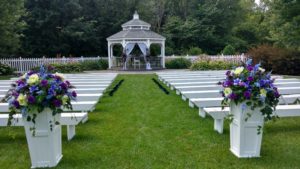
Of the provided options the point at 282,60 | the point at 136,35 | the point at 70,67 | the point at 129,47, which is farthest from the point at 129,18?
the point at 282,60

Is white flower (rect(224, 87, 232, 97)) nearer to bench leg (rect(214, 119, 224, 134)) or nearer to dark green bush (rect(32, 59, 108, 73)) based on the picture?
bench leg (rect(214, 119, 224, 134))

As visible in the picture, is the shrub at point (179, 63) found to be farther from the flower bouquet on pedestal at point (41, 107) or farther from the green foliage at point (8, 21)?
the flower bouquet on pedestal at point (41, 107)

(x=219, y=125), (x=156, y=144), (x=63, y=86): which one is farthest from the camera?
(x=219, y=125)

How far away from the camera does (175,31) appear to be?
1352 inches

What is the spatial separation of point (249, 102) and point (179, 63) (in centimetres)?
2092

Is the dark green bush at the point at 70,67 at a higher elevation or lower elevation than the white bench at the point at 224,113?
higher

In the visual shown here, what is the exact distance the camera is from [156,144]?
16.0 ft

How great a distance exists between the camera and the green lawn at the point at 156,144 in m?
4.08

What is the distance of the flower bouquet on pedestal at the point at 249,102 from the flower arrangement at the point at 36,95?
2.23 m

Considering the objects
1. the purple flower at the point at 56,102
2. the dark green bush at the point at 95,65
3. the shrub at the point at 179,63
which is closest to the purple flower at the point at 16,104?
the purple flower at the point at 56,102

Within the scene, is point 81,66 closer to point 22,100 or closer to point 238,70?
point 22,100

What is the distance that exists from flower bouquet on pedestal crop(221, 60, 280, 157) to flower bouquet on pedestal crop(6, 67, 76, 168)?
2.25 meters

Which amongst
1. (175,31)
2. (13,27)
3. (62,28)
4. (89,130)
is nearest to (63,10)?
(62,28)

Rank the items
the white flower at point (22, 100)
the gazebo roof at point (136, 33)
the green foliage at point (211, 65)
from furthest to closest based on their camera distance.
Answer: the gazebo roof at point (136, 33)
the green foliage at point (211, 65)
the white flower at point (22, 100)
